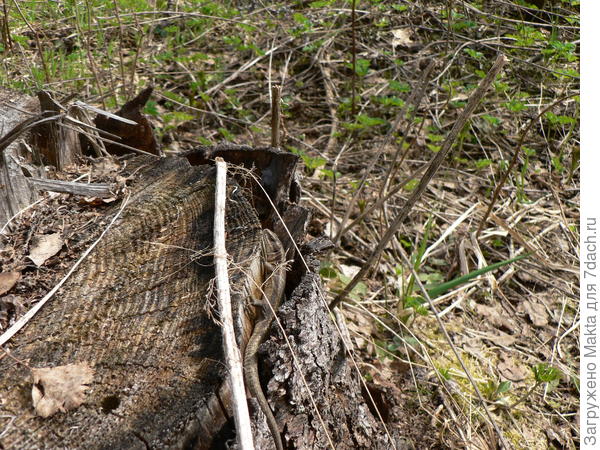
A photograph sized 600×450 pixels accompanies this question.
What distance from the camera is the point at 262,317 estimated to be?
4.64ft

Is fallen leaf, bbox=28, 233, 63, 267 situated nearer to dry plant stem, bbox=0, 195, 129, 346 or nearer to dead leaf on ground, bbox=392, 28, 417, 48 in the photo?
dry plant stem, bbox=0, 195, 129, 346

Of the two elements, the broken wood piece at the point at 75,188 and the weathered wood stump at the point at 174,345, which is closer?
the weathered wood stump at the point at 174,345

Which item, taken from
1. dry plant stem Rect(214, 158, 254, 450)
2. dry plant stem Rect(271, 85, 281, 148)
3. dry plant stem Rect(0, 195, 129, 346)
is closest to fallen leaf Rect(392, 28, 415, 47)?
dry plant stem Rect(271, 85, 281, 148)

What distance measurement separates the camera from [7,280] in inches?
56.5

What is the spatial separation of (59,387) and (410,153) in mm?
3091

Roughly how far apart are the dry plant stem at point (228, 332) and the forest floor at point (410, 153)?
0.56 meters

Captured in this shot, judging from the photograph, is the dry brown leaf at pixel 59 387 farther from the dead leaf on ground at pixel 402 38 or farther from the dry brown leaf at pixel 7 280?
the dead leaf on ground at pixel 402 38

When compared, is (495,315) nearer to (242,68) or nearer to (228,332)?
→ (228,332)

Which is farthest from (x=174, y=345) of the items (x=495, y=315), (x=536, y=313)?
(x=536, y=313)

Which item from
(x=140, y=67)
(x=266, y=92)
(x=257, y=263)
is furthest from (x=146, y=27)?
(x=257, y=263)

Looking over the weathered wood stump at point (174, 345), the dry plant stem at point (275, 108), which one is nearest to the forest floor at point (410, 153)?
the weathered wood stump at point (174, 345)

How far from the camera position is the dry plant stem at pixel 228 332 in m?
1.03

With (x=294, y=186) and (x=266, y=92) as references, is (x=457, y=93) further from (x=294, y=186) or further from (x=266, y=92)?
(x=294, y=186)
